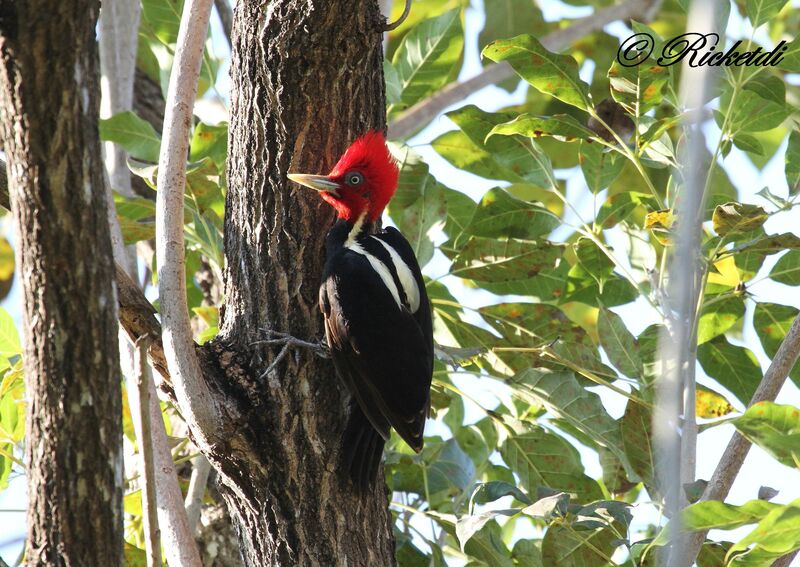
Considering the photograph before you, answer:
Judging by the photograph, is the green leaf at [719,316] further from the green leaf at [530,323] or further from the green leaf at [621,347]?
the green leaf at [530,323]

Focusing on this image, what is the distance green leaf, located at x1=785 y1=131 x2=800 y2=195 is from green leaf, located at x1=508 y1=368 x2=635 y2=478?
2.73ft

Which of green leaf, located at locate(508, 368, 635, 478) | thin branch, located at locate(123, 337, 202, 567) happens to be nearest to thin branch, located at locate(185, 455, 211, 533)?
thin branch, located at locate(123, 337, 202, 567)

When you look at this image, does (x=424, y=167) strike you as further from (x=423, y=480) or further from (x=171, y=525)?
(x=171, y=525)

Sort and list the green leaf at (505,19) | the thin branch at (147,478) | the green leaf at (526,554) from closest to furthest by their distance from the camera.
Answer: the thin branch at (147,478), the green leaf at (526,554), the green leaf at (505,19)

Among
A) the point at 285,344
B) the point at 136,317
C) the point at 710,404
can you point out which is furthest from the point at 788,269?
the point at 136,317

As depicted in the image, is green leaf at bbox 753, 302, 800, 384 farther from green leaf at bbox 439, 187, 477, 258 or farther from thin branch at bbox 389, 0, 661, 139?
thin branch at bbox 389, 0, 661, 139

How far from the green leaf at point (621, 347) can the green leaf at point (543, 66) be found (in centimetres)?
68

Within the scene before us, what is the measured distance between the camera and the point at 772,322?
11.0ft

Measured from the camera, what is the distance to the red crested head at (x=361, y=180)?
9.49ft

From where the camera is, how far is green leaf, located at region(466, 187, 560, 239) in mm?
3350

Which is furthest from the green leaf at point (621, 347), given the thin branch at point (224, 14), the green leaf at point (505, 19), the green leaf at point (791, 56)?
the green leaf at point (505, 19)

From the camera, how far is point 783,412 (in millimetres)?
2273

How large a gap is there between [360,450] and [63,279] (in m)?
1.09

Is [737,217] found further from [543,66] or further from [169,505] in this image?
[169,505]
